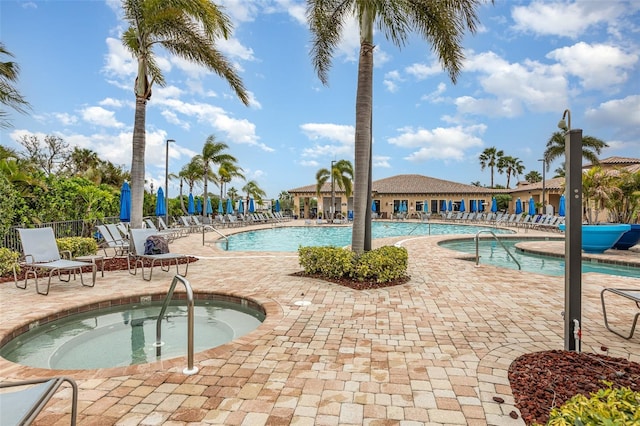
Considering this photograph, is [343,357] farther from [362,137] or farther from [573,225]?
[362,137]

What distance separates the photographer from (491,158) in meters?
50.5

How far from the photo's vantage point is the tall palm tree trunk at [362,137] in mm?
6918

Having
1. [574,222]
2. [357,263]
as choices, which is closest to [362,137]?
[357,263]

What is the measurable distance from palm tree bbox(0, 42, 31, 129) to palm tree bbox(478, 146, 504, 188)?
168 ft

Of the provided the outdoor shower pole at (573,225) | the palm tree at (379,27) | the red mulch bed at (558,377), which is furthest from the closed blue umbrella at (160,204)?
the outdoor shower pole at (573,225)

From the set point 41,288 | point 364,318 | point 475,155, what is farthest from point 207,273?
point 475,155

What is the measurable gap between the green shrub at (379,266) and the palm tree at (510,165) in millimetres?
50628

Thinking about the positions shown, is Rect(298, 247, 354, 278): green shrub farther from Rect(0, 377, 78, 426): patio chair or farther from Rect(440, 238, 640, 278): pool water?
Rect(0, 377, 78, 426): patio chair

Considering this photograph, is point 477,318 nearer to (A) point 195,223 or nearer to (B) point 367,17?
(B) point 367,17

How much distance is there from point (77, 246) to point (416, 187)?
121 ft

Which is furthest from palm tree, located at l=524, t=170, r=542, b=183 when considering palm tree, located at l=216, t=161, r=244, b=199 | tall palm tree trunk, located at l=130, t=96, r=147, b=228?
tall palm tree trunk, located at l=130, t=96, r=147, b=228

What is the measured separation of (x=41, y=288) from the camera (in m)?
6.36

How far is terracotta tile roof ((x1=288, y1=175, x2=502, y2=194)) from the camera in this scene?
129 feet

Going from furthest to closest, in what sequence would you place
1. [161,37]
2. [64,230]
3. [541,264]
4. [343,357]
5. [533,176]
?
[533,176] < [64,230] < [541,264] < [161,37] < [343,357]
